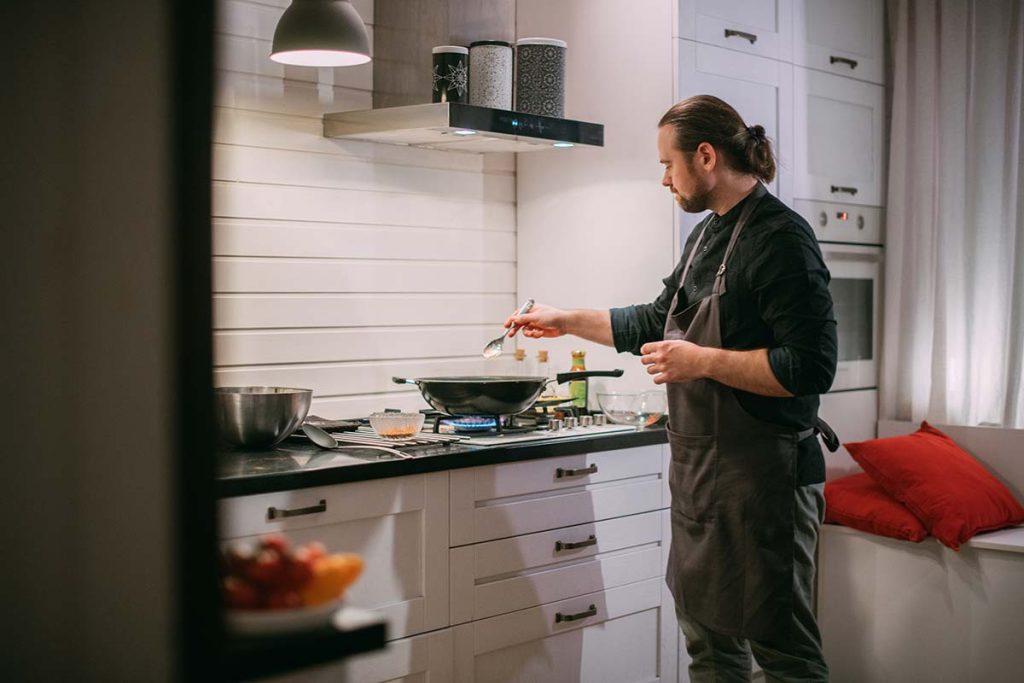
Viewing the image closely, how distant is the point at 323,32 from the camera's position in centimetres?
265

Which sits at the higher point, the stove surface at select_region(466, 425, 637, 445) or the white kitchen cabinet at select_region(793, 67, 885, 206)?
the white kitchen cabinet at select_region(793, 67, 885, 206)

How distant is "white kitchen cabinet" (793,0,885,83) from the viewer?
3732 millimetres

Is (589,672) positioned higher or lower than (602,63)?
lower

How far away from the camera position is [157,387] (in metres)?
1.03

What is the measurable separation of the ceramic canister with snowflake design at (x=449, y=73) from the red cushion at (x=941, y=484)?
171 centimetres

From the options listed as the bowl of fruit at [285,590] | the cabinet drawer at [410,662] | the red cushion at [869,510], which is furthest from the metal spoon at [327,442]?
the red cushion at [869,510]

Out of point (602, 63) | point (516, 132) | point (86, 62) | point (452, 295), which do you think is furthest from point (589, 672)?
point (86, 62)

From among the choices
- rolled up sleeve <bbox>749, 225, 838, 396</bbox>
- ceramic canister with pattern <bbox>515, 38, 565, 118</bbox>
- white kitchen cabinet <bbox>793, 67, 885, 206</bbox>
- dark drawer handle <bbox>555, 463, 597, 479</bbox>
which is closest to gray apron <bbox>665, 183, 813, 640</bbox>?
rolled up sleeve <bbox>749, 225, 838, 396</bbox>

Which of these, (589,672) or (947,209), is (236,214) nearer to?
(589,672)

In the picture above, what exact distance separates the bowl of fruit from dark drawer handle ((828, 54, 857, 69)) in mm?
3339

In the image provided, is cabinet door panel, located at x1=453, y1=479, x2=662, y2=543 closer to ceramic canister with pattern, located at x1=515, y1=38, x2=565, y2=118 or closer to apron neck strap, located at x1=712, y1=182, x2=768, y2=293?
apron neck strap, located at x1=712, y1=182, x2=768, y2=293

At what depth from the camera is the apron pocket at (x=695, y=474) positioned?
252 centimetres

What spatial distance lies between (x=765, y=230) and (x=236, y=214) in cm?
144

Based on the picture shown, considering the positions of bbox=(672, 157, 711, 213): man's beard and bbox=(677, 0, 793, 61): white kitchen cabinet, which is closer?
bbox=(672, 157, 711, 213): man's beard
